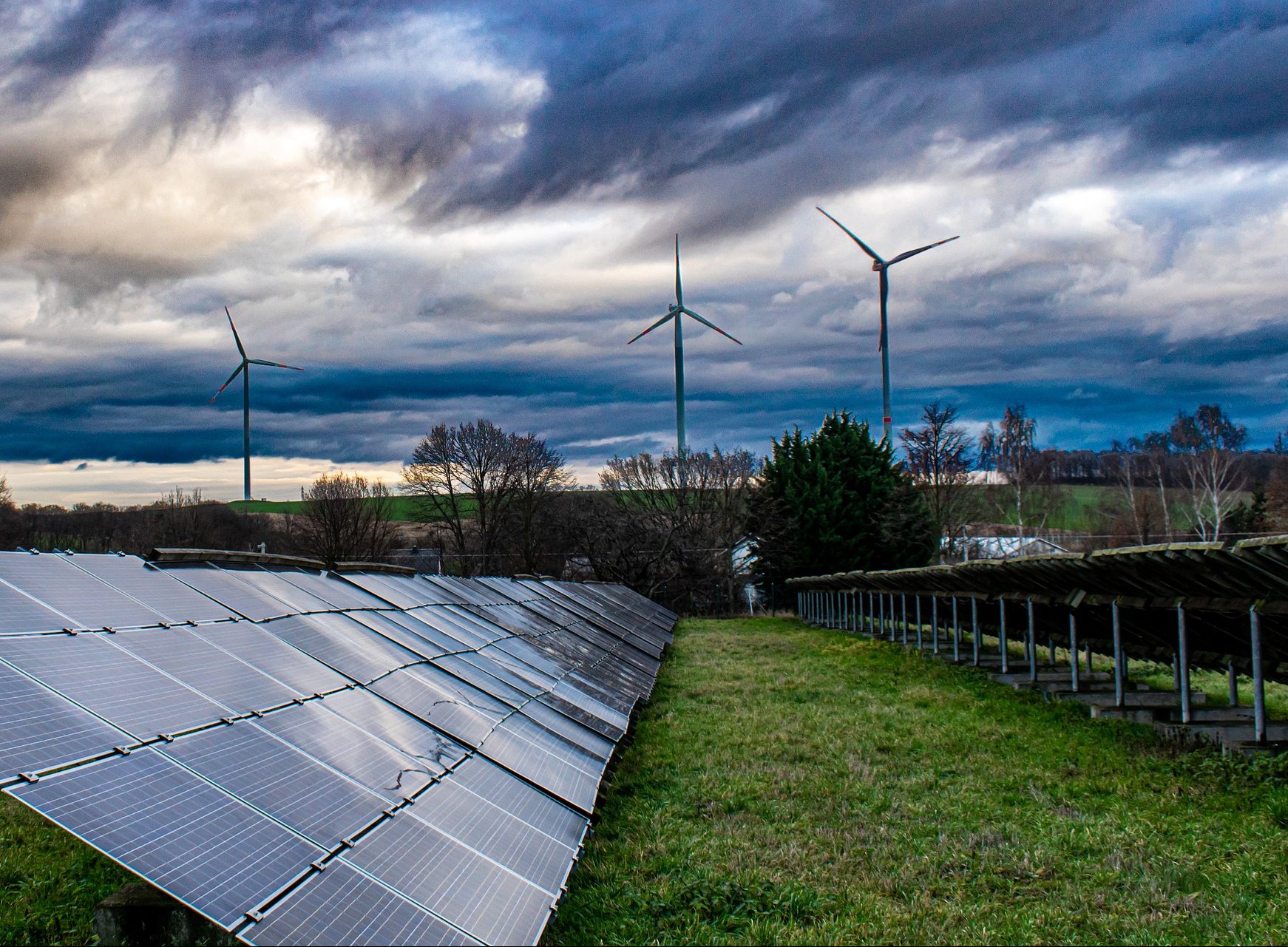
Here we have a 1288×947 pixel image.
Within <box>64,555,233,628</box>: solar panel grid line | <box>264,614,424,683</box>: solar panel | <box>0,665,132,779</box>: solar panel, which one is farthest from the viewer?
<box>264,614,424,683</box>: solar panel

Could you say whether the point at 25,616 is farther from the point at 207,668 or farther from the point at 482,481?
the point at 482,481

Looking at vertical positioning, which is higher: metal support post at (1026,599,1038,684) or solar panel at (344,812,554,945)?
solar panel at (344,812,554,945)

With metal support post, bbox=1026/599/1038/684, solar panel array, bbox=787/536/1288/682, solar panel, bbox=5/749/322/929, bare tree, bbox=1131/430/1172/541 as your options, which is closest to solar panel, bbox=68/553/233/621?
solar panel, bbox=5/749/322/929

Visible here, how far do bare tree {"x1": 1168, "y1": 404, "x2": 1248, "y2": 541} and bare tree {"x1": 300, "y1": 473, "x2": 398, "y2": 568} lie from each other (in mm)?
58764

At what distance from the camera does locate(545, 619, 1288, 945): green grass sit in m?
Answer: 6.76

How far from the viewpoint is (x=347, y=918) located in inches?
190

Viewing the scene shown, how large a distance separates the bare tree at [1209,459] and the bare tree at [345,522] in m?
58.8

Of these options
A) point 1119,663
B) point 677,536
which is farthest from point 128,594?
point 677,536

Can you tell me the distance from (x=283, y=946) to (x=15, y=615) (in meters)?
3.80

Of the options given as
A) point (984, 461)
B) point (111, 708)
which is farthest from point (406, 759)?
point (984, 461)

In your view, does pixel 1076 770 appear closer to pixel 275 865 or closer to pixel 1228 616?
pixel 1228 616

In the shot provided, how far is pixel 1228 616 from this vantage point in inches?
541

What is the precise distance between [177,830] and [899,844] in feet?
19.8

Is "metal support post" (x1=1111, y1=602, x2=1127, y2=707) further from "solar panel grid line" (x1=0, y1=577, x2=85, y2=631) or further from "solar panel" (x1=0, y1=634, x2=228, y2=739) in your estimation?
"solar panel grid line" (x1=0, y1=577, x2=85, y2=631)
